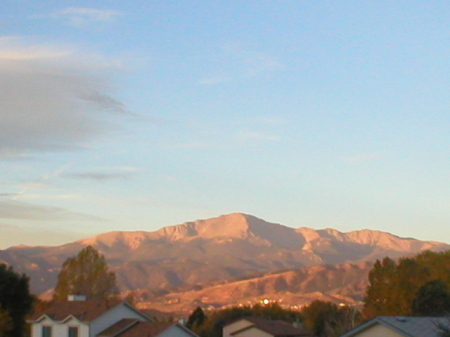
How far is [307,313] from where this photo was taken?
10681cm

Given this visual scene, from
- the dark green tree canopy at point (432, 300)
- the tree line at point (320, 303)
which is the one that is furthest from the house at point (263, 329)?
the dark green tree canopy at point (432, 300)

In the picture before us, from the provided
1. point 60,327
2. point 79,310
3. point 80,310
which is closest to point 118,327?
point 80,310

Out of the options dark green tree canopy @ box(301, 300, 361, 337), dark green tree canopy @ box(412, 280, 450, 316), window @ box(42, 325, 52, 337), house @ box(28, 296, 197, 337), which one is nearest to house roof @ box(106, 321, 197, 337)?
house @ box(28, 296, 197, 337)

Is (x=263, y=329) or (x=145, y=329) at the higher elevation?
(x=145, y=329)

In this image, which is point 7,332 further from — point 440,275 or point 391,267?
point 440,275

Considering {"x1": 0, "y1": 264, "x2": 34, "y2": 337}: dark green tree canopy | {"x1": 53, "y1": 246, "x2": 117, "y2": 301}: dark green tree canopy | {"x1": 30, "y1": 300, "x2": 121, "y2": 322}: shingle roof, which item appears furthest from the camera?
{"x1": 53, "y1": 246, "x2": 117, "y2": 301}: dark green tree canopy

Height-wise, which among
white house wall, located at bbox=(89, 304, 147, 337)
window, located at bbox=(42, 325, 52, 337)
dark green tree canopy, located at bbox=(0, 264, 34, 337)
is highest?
dark green tree canopy, located at bbox=(0, 264, 34, 337)

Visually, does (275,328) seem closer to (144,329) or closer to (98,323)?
(144,329)

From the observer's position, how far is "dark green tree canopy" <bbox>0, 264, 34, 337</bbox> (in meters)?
58.6

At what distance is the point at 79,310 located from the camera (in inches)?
2406

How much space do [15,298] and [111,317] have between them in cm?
725

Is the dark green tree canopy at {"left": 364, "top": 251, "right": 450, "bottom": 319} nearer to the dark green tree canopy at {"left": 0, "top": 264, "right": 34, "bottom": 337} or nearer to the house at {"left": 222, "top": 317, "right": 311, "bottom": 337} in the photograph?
the house at {"left": 222, "top": 317, "right": 311, "bottom": 337}

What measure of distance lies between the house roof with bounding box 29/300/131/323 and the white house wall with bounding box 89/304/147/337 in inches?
11.9

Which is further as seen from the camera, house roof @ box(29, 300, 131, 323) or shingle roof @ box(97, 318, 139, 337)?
house roof @ box(29, 300, 131, 323)
